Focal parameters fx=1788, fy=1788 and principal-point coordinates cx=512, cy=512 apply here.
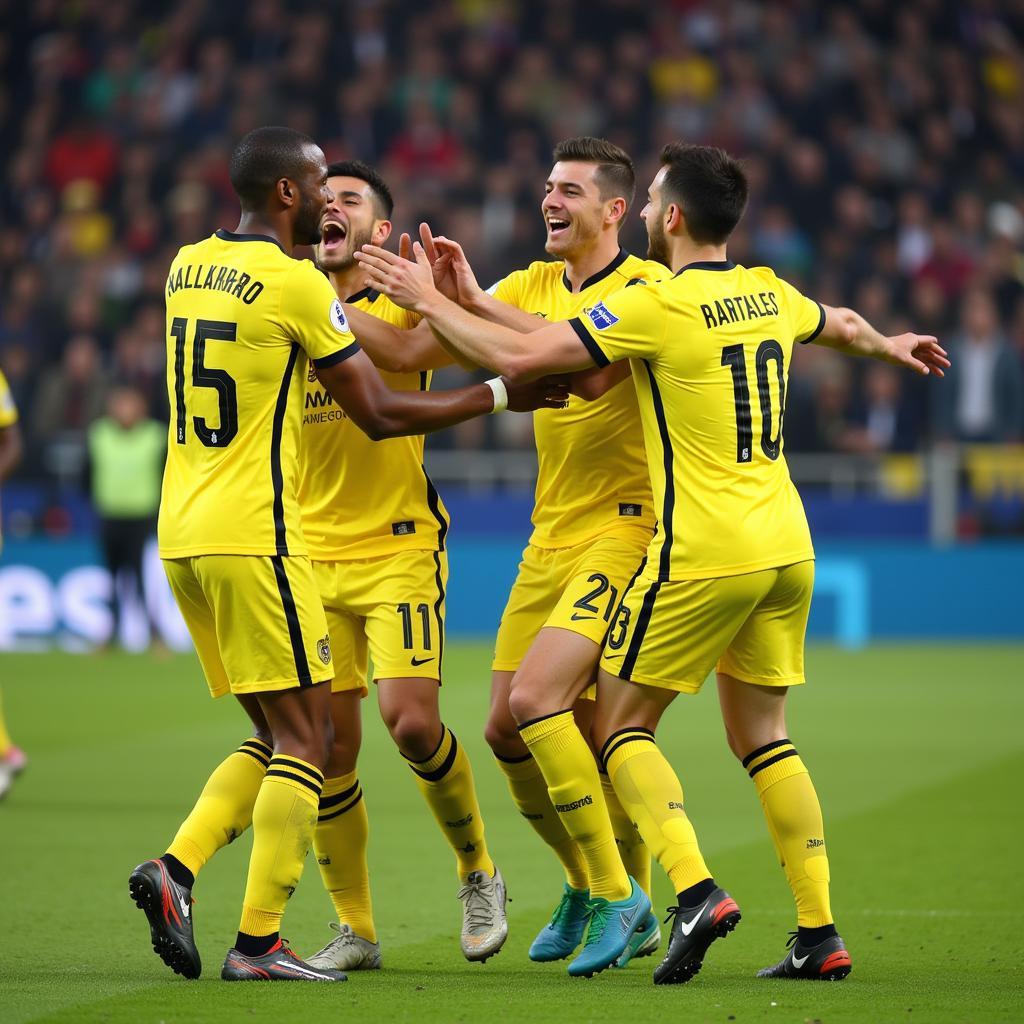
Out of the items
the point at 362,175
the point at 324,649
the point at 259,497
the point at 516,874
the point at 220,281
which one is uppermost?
the point at 362,175

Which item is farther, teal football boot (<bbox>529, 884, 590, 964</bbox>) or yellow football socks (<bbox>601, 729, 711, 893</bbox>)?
teal football boot (<bbox>529, 884, 590, 964</bbox>)

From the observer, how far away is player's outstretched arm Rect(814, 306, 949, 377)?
559 centimetres

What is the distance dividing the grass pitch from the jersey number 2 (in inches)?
60.9

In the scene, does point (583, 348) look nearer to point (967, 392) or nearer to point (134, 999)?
point (134, 999)

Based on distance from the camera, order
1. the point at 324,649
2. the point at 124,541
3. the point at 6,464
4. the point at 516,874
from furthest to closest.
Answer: the point at 124,541 → the point at 6,464 → the point at 516,874 → the point at 324,649

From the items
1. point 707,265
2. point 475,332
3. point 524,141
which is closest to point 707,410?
point 707,265

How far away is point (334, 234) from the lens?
6.10 m

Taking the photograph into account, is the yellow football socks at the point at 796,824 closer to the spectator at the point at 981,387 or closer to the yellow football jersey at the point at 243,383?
the yellow football jersey at the point at 243,383

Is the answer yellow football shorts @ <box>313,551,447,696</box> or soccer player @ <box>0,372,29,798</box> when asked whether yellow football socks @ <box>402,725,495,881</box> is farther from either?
soccer player @ <box>0,372,29,798</box>

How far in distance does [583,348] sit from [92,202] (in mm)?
16246

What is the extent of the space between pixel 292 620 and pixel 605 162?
197 centimetres

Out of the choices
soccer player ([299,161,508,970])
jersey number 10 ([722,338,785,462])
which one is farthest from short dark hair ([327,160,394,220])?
jersey number 10 ([722,338,785,462])

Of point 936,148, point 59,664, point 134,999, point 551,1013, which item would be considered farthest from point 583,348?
point 936,148

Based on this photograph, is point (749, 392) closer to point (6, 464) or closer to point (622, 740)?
point (622, 740)
